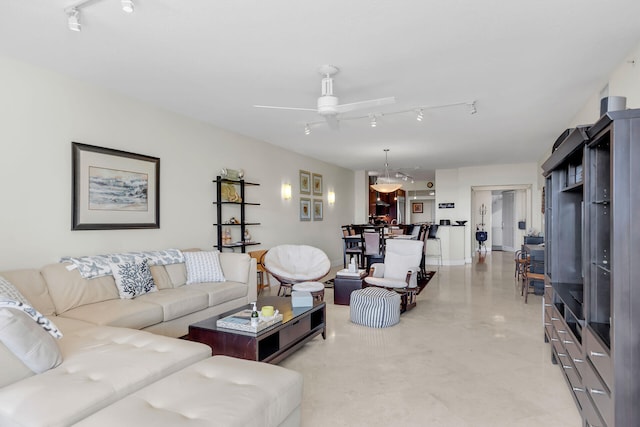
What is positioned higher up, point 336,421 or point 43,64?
point 43,64

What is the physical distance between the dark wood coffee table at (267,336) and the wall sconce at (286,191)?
3703mm

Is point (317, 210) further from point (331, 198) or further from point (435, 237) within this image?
point (435, 237)

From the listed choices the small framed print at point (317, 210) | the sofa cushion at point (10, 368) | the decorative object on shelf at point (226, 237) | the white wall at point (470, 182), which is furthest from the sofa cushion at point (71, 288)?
the white wall at point (470, 182)

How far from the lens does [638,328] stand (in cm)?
168

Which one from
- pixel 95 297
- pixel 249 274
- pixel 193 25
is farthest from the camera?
pixel 249 274

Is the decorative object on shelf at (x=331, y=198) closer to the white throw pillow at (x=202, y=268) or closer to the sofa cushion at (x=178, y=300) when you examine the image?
the white throw pillow at (x=202, y=268)

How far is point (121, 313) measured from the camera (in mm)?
3141

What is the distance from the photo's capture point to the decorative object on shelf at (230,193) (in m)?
5.70

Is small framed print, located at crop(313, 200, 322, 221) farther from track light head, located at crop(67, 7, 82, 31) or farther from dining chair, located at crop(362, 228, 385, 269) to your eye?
track light head, located at crop(67, 7, 82, 31)

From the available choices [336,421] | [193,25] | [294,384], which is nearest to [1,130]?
[193,25]

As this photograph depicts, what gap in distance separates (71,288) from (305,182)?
5303 millimetres

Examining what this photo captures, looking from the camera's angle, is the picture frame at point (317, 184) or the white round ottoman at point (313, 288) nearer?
the white round ottoman at point (313, 288)

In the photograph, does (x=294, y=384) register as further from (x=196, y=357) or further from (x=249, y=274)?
(x=249, y=274)

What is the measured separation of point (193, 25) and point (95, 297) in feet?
8.14
